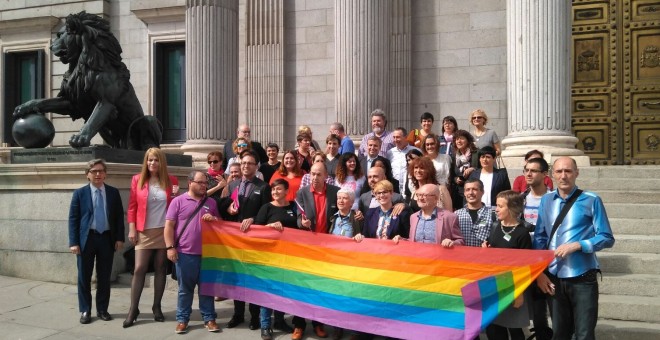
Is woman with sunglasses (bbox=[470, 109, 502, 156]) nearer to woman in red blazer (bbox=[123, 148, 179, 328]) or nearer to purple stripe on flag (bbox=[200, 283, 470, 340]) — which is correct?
purple stripe on flag (bbox=[200, 283, 470, 340])

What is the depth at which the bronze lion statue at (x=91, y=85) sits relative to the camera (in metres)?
9.53

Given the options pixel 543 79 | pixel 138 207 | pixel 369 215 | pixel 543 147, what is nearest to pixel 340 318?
pixel 369 215

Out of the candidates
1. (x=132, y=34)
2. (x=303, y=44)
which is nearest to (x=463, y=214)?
(x=303, y=44)

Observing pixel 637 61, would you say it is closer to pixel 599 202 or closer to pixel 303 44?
pixel 303 44

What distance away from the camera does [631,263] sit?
736 cm

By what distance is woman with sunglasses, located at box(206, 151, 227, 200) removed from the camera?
26.1ft

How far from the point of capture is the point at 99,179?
7535 mm

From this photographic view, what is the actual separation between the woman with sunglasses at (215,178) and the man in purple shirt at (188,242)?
0.71 metres

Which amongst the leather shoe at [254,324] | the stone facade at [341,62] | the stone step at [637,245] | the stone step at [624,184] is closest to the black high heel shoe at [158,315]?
the leather shoe at [254,324]

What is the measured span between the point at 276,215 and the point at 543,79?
6.31 metres

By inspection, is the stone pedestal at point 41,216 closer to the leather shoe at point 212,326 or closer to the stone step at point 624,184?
the leather shoe at point 212,326

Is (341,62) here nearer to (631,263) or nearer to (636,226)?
(636,226)

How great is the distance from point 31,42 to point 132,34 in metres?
3.81

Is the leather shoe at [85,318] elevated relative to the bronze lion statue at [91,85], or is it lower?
lower
